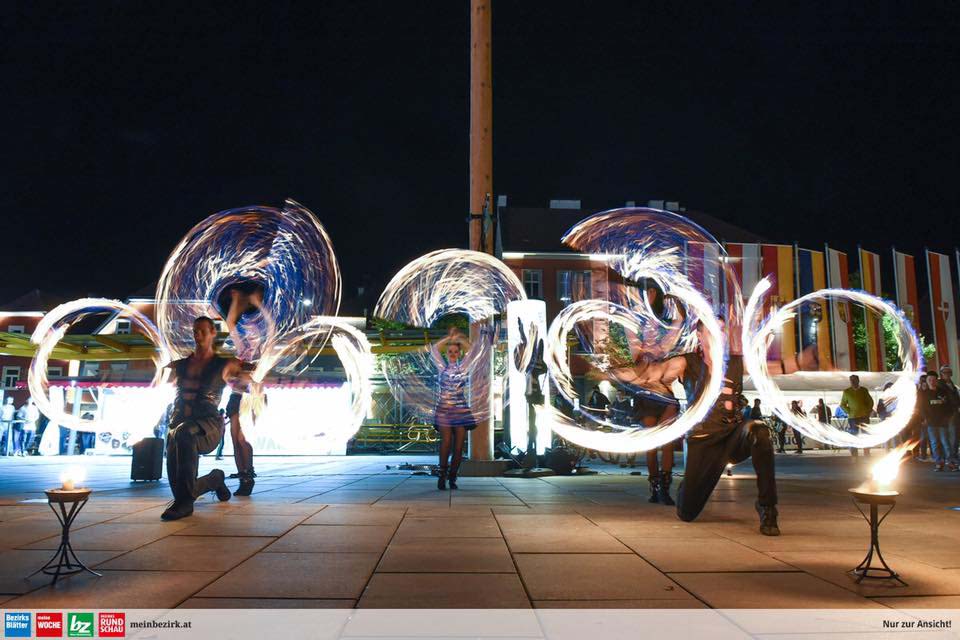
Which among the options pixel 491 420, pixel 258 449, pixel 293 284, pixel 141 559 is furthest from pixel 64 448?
pixel 141 559

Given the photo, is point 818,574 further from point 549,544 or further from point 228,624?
point 228,624

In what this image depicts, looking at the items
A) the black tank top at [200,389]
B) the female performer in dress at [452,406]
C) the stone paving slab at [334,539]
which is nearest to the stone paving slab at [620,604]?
the stone paving slab at [334,539]

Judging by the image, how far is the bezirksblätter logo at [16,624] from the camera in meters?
2.64

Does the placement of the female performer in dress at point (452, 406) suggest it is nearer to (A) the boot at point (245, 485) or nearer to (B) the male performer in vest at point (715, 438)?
(A) the boot at point (245, 485)

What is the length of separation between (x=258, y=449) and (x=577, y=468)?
12.7m

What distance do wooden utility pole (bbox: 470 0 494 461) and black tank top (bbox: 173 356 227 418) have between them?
242 inches

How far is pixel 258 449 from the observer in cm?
2159

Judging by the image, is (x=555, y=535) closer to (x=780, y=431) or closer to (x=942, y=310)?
(x=780, y=431)

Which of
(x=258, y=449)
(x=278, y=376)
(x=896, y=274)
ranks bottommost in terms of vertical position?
(x=258, y=449)

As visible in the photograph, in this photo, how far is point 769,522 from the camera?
16.5 feet

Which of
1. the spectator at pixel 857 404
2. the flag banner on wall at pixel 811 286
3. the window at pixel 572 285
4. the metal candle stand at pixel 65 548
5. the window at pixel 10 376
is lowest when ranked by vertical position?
the metal candle stand at pixel 65 548

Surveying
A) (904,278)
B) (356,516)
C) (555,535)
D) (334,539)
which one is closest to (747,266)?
(904,278)

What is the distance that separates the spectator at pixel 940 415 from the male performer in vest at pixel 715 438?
852 cm

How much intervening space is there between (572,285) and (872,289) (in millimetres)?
15446
